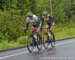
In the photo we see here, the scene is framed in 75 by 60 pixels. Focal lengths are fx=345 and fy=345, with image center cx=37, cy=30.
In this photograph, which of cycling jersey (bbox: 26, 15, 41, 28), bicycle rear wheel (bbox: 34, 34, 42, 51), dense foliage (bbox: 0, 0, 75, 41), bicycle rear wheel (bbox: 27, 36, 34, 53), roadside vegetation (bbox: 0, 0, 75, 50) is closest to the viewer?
cycling jersey (bbox: 26, 15, 41, 28)

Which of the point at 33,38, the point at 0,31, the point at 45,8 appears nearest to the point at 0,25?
the point at 0,31

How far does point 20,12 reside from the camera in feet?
136

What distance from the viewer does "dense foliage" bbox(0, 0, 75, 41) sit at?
3038cm

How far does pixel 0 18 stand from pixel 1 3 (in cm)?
945

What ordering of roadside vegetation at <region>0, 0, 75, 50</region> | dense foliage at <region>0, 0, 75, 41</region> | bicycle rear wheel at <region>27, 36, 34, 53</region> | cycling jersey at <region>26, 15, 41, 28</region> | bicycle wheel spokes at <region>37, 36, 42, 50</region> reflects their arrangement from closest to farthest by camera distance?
cycling jersey at <region>26, 15, 41, 28</region> → bicycle rear wheel at <region>27, 36, 34, 53</region> → bicycle wheel spokes at <region>37, 36, 42, 50</region> → roadside vegetation at <region>0, 0, 75, 50</region> → dense foliage at <region>0, 0, 75, 41</region>

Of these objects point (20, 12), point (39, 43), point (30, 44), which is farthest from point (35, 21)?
point (20, 12)

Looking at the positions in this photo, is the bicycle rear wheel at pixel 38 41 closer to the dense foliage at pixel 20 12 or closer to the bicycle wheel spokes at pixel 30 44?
the bicycle wheel spokes at pixel 30 44

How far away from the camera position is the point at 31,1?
46.4 m

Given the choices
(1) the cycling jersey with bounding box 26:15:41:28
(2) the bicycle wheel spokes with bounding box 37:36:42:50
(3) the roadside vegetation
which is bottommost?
(3) the roadside vegetation

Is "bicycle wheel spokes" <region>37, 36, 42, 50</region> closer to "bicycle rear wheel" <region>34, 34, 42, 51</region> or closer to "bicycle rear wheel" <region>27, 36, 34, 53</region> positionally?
"bicycle rear wheel" <region>34, 34, 42, 51</region>

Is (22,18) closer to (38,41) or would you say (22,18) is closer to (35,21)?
(38,41)

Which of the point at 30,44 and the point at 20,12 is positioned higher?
the point at 30,44

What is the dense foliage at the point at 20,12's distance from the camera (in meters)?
30.4

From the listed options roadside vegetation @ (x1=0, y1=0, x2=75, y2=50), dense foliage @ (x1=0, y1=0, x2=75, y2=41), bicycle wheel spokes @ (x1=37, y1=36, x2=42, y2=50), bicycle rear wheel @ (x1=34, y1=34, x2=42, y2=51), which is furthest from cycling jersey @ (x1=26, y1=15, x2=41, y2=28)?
dense foliage @ (x1=0, y1=0, x2=75, y2=41)
